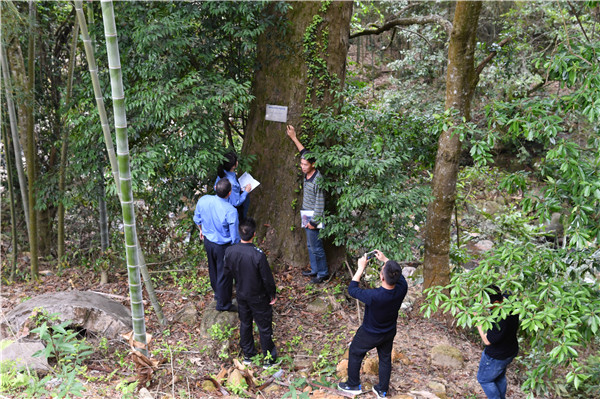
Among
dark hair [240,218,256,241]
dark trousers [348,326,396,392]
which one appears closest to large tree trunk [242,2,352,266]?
dark hair [240,218,256,241]

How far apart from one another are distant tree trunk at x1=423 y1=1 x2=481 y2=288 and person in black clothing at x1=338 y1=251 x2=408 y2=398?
6.12 ft

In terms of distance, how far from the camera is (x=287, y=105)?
20.9 feet

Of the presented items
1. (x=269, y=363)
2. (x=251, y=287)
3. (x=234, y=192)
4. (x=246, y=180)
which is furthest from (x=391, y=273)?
(x=246, y=180)

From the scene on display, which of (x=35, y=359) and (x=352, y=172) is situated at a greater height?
(x=352, y=172)

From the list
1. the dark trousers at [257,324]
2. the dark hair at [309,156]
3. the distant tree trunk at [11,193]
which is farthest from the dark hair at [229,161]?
the distant tree trunk at [11,193]

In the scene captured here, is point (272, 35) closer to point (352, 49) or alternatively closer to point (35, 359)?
point (35, 359)

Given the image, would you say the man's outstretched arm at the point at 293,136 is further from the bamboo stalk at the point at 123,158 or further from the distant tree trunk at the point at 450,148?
the bamboo stalk at the point at 123,158

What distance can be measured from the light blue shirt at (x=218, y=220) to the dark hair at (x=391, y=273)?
1.80 metres

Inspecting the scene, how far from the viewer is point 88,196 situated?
6578 mm

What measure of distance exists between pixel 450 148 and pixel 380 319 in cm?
245

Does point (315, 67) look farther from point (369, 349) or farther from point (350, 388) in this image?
point (350, 388)

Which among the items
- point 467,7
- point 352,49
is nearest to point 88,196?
point 467,7

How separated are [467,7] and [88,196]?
213 inches

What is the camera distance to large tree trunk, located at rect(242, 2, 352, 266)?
20.4ft
